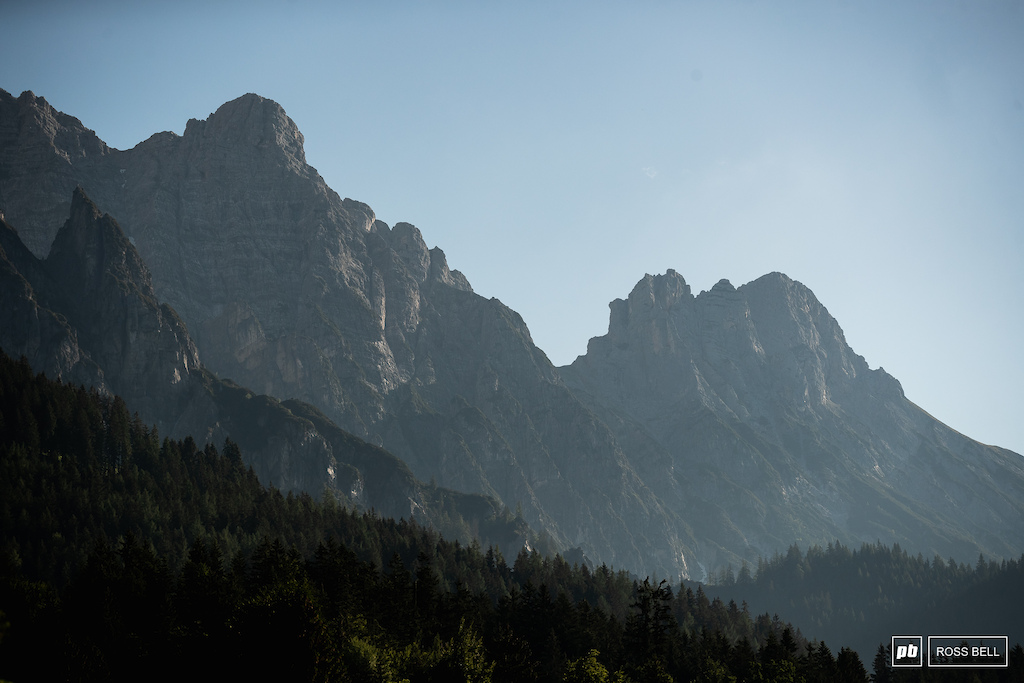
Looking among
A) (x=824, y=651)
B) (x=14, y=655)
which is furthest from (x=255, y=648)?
(x=824, y=651)

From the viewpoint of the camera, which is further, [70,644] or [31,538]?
[31,538]

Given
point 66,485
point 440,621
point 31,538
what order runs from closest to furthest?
point 440,621
point 31,538
point 66,485

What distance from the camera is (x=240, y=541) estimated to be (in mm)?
190750

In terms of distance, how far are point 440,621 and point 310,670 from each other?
51897mm

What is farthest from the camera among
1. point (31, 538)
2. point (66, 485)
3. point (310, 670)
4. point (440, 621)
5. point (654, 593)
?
point (66, 485)

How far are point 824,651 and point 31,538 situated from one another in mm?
147975

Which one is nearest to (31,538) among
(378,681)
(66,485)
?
(66,485)

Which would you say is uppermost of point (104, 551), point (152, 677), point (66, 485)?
point (66, 485)

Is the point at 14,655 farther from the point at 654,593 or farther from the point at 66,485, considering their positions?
the point at 66,485

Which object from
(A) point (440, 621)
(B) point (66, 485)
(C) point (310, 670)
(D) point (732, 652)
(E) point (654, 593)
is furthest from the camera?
(B) point (66, 485)

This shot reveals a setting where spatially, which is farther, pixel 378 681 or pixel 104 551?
pixel 104 551

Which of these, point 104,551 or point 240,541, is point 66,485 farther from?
point 104,551

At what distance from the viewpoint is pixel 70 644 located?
270ft

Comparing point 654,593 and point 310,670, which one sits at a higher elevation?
point 654,593
